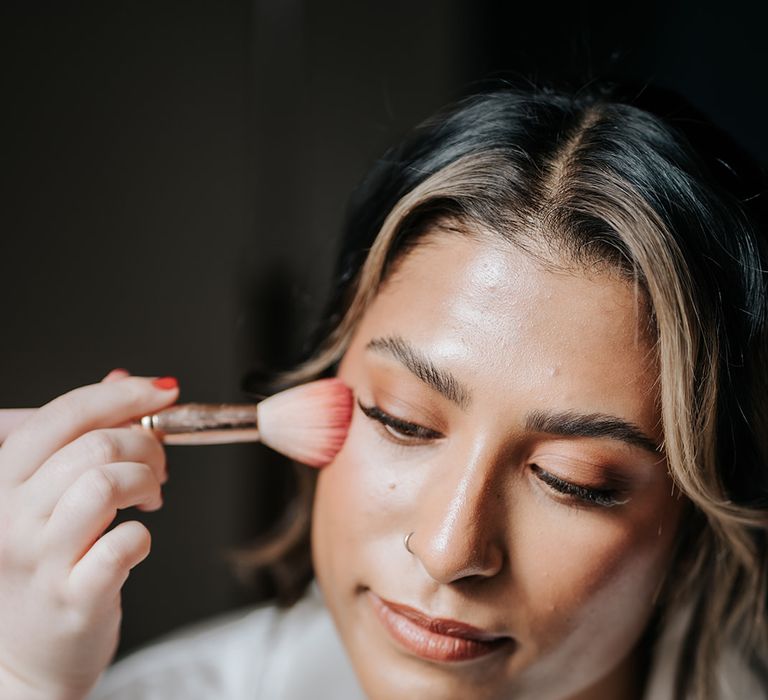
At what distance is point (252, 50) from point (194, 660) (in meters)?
0.79

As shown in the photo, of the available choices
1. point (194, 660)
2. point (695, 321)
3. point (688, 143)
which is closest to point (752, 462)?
point (695, 321)

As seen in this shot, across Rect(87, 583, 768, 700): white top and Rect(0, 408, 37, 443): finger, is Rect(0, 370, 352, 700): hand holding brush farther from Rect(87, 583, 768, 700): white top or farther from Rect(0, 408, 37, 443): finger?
Rect(87, 583, 768, 700): white top

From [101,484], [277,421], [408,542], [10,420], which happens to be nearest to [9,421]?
[10,420]

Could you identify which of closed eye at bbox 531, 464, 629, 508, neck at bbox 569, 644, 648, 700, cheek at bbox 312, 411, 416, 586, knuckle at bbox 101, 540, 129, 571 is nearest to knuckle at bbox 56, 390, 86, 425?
knuckle at bbox 101, 540, 129, 571

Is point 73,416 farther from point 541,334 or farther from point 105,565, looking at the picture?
point 541,334

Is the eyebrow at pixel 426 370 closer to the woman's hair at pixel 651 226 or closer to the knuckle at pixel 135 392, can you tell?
the woman's hair at pixel 651 226

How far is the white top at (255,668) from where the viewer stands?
0.99 metres

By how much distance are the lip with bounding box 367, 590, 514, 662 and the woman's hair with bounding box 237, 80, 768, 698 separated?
203 mm

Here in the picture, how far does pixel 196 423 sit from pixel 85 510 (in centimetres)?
11

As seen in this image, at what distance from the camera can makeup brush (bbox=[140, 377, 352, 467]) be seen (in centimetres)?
73

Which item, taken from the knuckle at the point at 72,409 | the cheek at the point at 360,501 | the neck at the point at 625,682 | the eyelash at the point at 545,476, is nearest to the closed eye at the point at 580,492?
the eyelash at the point at 545,476

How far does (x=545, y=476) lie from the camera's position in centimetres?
69

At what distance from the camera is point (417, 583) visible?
2.31 feet

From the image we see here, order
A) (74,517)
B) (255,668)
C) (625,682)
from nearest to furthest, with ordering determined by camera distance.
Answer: (74,517), (625,682), (255,668)
